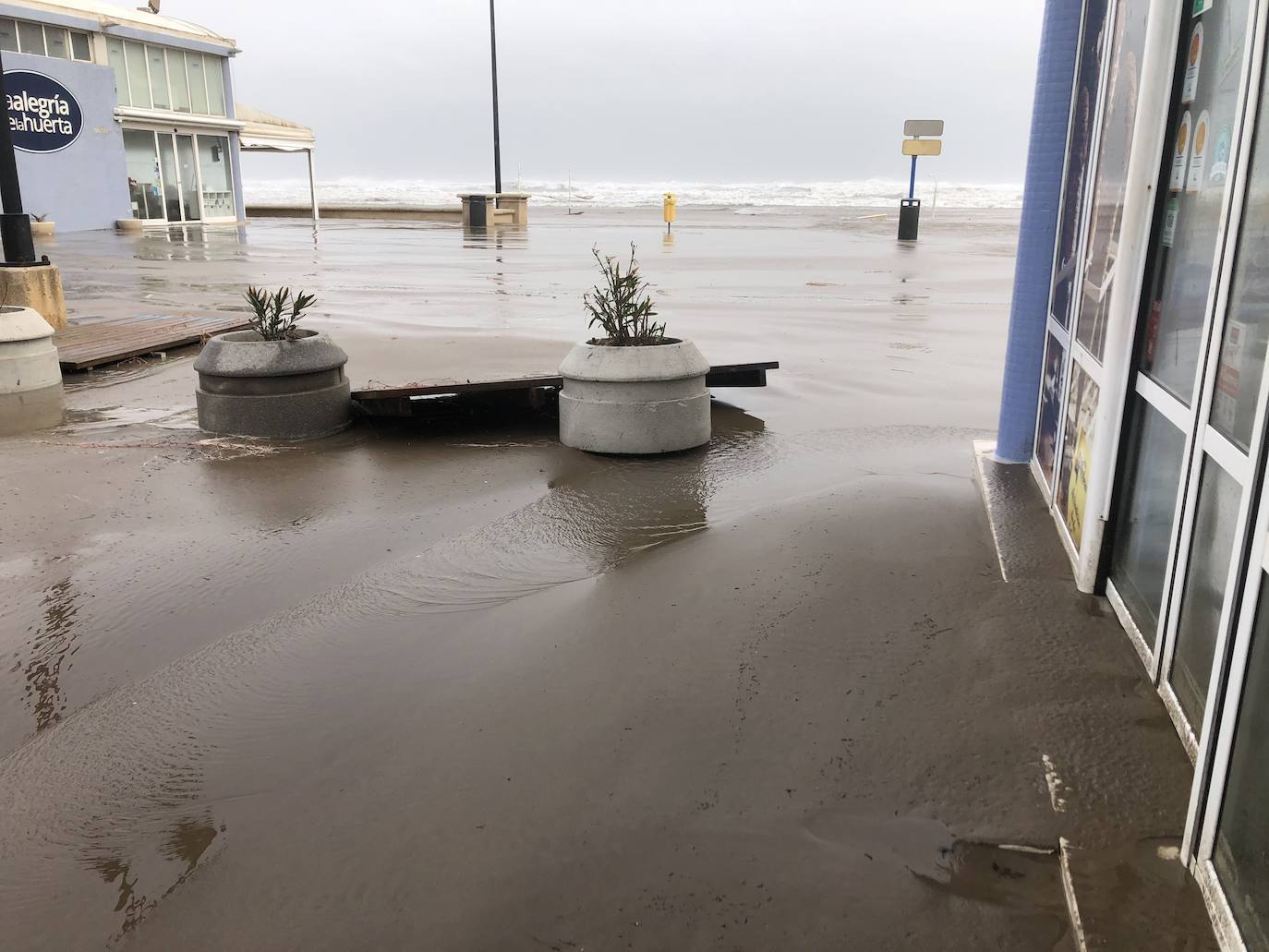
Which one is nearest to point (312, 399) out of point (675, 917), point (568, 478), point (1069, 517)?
point (568, 478)

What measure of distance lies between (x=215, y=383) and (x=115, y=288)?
1147cm

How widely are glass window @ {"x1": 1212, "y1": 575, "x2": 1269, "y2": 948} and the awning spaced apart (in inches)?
1591

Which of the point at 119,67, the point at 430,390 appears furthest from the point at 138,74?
the point at 430,390

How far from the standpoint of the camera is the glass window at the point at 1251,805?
2.09 metres

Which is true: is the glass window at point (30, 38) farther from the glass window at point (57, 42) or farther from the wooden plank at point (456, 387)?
the wooden plank at point (456, 387)

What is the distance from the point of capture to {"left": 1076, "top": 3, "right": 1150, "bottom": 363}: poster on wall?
389 cm

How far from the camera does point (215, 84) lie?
1471 inches

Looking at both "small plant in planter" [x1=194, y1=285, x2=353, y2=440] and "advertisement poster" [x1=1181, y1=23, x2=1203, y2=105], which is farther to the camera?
"small plant in planter" [x1=194, y1=285, x2=353, y2=440]

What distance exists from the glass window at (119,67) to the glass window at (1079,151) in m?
34.7

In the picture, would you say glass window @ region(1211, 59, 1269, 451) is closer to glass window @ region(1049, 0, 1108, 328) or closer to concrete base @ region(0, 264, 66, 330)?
glass window @ region(1049, 0, 1108, 328)

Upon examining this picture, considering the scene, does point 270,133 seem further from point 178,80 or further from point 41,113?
point 41,113

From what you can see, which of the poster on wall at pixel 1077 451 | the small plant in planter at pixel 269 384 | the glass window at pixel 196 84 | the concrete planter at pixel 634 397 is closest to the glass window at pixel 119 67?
the glass window at pixel 196 84

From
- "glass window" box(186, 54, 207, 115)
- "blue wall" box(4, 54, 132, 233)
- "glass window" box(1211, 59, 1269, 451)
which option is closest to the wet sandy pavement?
"glass window" box(1211, 59, 1269, 451)

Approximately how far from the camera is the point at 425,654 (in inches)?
155
